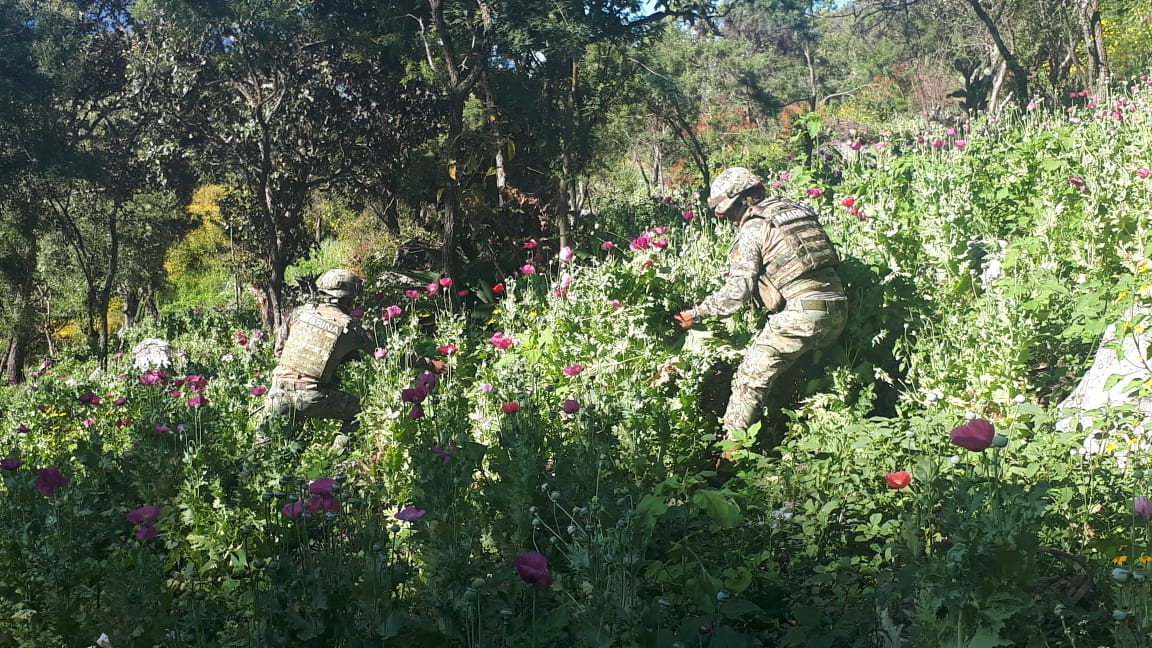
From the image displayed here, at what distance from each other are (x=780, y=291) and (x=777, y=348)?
0.35m

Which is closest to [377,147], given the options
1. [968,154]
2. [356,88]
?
[356,88]

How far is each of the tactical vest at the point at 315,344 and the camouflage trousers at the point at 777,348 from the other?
8.96 feet

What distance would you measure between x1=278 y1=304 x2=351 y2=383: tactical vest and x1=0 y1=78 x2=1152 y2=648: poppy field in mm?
380

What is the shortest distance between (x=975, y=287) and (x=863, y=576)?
3.21 metres

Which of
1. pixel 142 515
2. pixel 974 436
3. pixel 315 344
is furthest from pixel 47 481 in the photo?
pixel 974 436

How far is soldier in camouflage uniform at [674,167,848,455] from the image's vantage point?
206 inches

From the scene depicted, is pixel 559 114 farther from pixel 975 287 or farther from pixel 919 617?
pixel 919 617

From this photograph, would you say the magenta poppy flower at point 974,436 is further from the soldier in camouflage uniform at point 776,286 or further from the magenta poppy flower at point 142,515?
the soldier in camouflage uniform at point 776,286

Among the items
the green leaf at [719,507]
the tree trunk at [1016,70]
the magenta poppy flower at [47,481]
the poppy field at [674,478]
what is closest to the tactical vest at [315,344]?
the poppy field at [674,478]

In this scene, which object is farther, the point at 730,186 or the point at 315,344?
the point at 315,344

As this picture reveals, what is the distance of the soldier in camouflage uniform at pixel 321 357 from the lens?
6.03m

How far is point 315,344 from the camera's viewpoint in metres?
6.12

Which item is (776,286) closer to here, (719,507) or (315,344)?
(719,507)

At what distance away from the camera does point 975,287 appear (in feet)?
19.7
